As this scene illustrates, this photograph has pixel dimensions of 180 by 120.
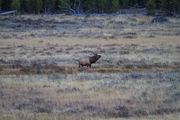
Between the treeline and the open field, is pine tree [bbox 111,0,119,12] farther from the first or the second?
the open field

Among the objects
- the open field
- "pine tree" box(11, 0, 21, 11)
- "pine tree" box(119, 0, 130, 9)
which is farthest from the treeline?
the open field

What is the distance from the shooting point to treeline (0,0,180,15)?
328 feet

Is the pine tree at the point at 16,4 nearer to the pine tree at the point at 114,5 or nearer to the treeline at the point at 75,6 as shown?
the treeline at the point at 75,6

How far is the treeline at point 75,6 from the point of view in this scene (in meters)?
99.9

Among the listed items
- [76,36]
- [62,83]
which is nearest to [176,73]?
[62,83]

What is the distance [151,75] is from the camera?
23812mm

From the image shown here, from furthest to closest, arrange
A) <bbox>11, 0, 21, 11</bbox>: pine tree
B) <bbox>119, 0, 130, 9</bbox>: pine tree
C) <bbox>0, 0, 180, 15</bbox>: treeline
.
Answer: <bbox>119, 0, 130, 9</bbox>: pine tree, <bbox>11, 0, 21, 11</bbox>: pine tree, <bbox>0, 0, 180, 15</bbox>: treeline

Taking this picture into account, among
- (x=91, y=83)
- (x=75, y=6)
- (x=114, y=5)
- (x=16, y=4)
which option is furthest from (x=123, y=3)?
(x=91, y=83)

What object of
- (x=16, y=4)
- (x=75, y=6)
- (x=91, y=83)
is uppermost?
(x=91, y=83)

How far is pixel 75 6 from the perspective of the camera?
116 meters

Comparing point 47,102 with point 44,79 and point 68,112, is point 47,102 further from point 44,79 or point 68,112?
point 44,79

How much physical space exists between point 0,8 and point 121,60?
82.8 meters

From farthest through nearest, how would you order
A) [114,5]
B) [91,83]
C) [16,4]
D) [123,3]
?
[123,3] < [114,5] < [16,4] < [91,83]

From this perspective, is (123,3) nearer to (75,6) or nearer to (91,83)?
(75,6)
